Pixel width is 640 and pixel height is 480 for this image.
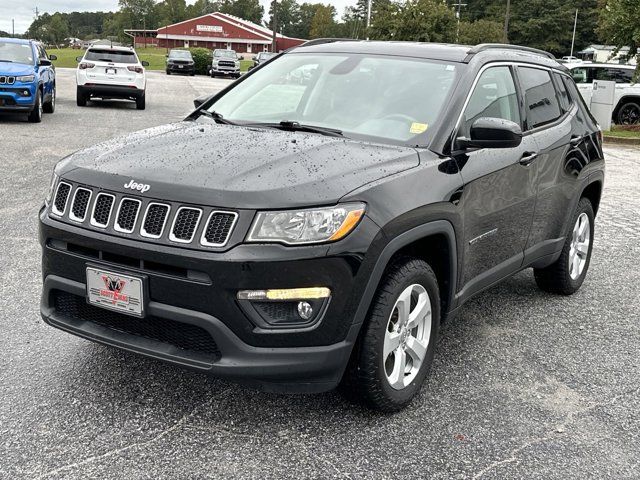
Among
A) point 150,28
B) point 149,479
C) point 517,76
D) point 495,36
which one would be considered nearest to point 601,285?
point 517,76

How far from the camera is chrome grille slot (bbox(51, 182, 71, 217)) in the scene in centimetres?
355

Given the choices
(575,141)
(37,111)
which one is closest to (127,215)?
(575,141)

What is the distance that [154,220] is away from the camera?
322 centimetres

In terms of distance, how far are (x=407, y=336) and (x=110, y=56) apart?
17.7 metres

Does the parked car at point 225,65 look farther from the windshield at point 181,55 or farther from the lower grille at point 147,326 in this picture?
the lower grille at point 147,326

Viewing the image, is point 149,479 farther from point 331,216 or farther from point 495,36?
point 495,36

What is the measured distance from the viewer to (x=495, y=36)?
7219 centimetres

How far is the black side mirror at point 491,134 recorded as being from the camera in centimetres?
395

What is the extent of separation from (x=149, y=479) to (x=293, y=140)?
178 centimetres

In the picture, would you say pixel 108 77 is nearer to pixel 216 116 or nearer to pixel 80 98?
pixel 80 98

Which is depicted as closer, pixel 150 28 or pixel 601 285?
pixel 601 285

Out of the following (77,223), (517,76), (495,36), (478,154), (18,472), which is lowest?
(18,472)

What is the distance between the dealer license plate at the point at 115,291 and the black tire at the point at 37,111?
12.7 meters

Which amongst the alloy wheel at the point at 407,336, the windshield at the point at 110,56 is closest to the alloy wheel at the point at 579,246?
the alloy wheel at the point at 407,336
